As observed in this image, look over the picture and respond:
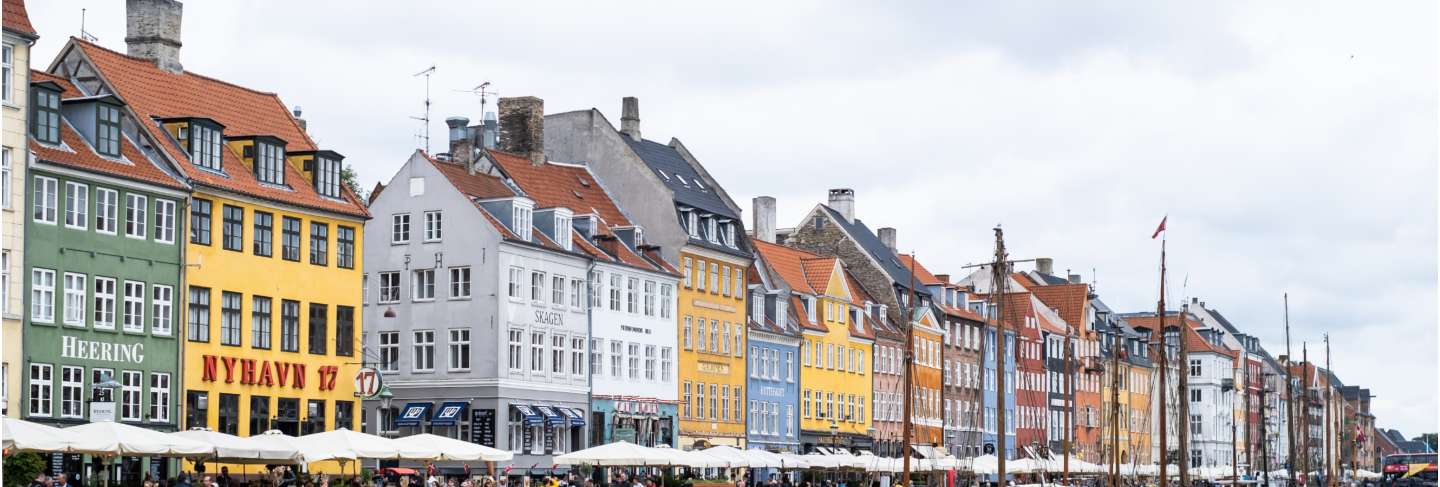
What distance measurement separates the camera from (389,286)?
69.8 m

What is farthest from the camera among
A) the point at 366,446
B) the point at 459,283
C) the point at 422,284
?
the point at 422,284

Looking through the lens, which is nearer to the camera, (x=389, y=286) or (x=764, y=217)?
(x=389, y=286)

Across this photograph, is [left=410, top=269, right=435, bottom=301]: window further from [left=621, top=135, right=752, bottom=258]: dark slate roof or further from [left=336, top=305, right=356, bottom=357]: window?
[left=621, top=135, right=752, bottom=258]: dark slate roof

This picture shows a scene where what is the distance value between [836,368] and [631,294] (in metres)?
20.5

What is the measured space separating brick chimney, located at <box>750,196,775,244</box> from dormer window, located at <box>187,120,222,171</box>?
45.4 meters

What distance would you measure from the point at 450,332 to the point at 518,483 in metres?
5.92

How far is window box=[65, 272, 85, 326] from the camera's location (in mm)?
51281

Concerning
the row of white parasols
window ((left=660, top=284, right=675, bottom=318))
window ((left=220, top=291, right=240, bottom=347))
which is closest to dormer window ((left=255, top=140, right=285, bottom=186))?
window ((left=220, top=291, right=240, bottom=347))

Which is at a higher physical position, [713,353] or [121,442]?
[713,353]

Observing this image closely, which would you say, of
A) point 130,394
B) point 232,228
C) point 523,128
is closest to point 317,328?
point 232,228

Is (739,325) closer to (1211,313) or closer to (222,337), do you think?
(222,337)

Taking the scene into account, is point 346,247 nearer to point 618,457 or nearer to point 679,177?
point 618,457

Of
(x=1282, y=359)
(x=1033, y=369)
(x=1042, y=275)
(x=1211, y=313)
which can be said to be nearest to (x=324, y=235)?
(x=1033, y=369)

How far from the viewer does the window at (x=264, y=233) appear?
5747 centimetres
